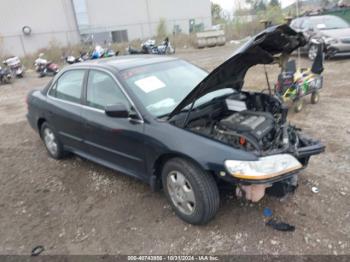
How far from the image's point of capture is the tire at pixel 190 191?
2.75 meters

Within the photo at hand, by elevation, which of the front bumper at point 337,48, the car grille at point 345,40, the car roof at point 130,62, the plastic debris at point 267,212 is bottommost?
the plastic debris at point 267,212

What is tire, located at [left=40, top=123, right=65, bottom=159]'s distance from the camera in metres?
4.63

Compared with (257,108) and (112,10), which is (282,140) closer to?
(257,108)

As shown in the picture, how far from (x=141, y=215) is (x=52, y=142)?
228cm

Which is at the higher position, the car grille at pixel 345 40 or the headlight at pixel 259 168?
the car grille at pixel 345 40

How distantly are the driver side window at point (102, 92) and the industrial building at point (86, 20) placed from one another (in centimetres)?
2243

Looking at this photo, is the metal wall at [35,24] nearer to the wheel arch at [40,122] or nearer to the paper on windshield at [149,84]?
the wheel arch at [40,122]

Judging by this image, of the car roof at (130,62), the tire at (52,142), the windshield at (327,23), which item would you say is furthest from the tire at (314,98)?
the windshield at (327,23)

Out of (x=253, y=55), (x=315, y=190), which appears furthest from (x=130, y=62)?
(x=315, y=190)

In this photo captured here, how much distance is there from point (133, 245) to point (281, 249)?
4.37 ft

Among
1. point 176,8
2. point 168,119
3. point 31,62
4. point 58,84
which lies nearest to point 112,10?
point 176,8

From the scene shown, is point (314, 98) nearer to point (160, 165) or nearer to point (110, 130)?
point (160, 165)

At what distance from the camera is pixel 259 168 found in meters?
2.50

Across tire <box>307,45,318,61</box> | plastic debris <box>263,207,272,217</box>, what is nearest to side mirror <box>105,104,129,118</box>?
plastic debris <box>263,207,272,217</box>
